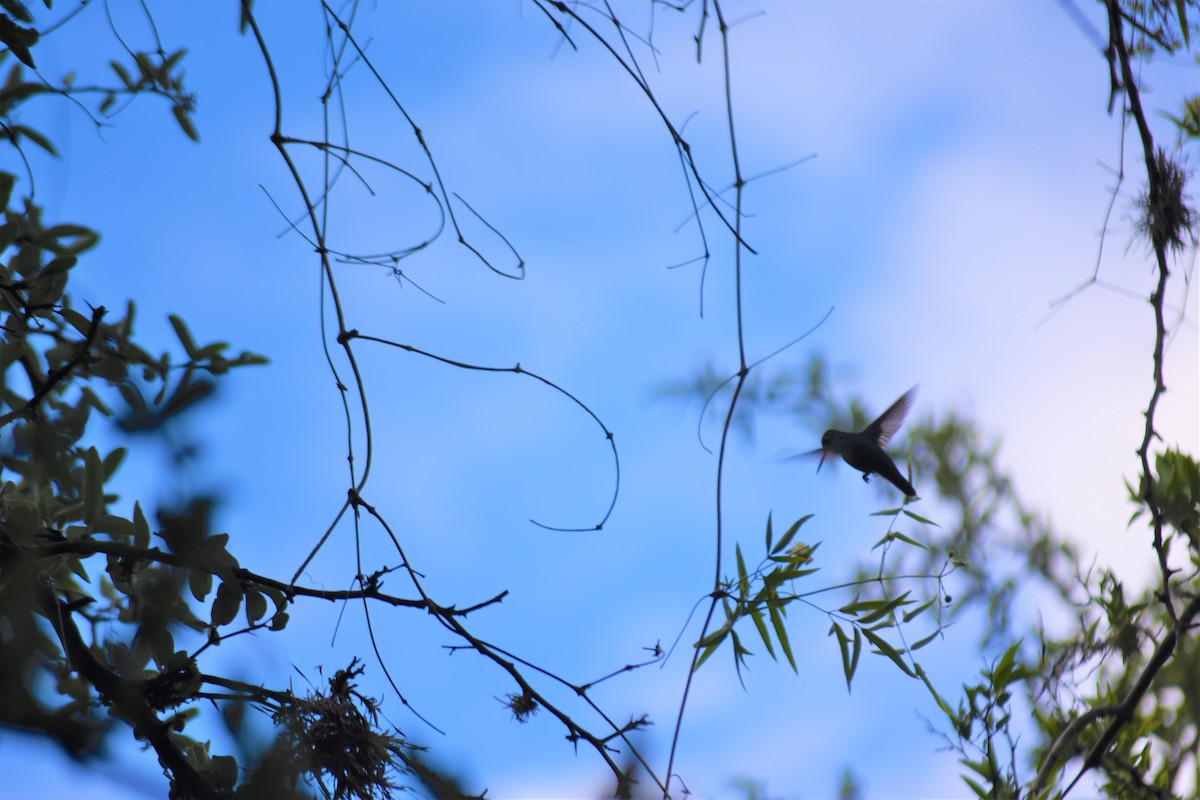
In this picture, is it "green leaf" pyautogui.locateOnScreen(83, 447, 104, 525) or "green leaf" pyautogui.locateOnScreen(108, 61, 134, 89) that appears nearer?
"green leaf" pyautogui.locateOnScreen(83, 447, 104, 525)

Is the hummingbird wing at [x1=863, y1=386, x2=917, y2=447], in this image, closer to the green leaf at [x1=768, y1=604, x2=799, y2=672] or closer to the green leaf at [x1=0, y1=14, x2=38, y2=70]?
the green leaf at [x1=768, y1=604, x2=799, y2=672]

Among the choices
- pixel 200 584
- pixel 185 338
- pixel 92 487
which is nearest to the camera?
pixel 200 584

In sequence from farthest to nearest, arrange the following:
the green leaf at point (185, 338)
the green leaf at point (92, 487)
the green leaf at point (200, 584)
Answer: the green leaf at point (185, 338) < the green leaf at point (92, 487) < the green leaf at point (200, 584)

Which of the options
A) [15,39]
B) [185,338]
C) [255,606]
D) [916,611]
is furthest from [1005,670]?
[15,39]

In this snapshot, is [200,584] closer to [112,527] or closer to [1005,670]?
[112,527]

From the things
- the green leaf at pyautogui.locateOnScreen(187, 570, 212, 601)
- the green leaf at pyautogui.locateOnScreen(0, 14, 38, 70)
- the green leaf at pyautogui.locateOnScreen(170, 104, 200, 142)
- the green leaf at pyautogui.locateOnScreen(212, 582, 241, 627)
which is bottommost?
the green leaf at pyautogui.locateOnScreen(187, 570, 212, 601)

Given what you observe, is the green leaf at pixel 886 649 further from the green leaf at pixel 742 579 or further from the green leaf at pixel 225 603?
the green leaf at pixel 225 603

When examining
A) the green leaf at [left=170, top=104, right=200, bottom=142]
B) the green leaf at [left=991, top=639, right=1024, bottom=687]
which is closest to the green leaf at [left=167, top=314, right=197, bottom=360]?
the green leaf at [left=170, top=104, right=200, bottom=142]

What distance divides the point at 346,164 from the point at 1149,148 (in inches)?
41.0

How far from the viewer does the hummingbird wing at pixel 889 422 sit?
1.70 m

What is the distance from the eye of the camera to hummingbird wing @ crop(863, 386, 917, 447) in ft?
5.57

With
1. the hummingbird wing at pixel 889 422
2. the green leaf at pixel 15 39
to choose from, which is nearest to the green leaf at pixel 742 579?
the hummingbird wing at pixel 889 422

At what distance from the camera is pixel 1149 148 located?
1330 mm

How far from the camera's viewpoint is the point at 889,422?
1.77 m
